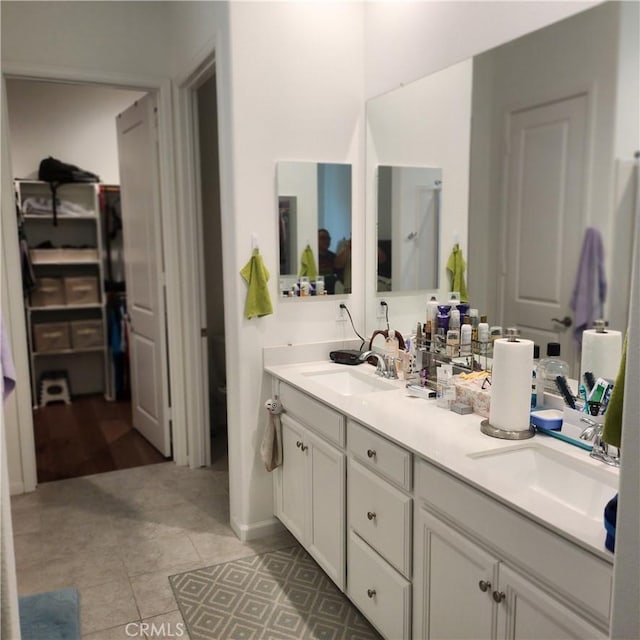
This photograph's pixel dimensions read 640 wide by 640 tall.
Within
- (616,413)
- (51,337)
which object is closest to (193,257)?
(51,337)

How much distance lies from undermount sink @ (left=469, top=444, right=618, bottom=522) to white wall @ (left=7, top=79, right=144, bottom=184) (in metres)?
4.74

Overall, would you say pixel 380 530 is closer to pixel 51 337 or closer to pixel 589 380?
pixel 589 380

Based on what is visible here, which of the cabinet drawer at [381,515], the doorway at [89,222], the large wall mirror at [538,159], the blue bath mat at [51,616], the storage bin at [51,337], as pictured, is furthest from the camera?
the storage bin at [51,337]

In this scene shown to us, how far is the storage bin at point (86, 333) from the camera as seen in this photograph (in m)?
5.35

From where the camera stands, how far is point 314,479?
7.98ft

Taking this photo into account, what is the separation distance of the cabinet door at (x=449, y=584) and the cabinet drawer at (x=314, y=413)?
52 cm

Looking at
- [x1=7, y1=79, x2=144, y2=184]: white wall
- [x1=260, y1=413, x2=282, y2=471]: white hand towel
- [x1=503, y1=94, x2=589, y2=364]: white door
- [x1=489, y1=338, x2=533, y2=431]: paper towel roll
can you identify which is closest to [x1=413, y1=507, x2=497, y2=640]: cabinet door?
[x1=489, y1=338, x2=533, y2=431]: paper towel roll

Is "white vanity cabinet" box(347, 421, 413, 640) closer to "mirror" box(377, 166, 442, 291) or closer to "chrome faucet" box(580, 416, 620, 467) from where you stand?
"chrome faucet" box(580, 416, 620, 467)

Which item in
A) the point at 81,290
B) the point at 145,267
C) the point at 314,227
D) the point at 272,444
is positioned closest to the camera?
the point at 272,444

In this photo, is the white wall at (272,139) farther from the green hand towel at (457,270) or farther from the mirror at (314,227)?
the green hand towel at (457,270)

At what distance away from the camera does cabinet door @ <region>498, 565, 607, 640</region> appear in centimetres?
126

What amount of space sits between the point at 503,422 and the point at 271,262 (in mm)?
1371

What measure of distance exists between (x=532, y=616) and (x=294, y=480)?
4.62 feet

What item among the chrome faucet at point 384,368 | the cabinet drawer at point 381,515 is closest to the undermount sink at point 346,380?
the chrome faucet at point 384,368
